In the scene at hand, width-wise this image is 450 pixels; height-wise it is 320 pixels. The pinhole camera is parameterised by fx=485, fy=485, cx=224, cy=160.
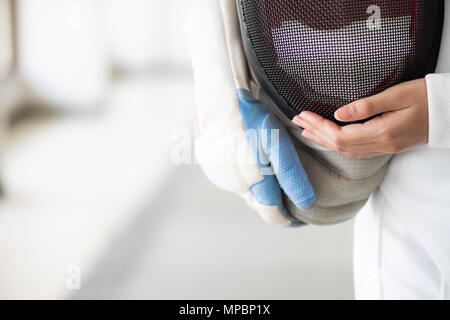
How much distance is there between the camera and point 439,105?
62 centimetres

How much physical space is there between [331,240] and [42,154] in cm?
129

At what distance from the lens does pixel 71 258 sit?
1.49m

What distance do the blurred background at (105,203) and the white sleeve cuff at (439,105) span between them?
49cm

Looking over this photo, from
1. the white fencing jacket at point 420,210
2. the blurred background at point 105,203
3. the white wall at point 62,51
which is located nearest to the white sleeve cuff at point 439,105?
the white fencing jacket at point 420,210

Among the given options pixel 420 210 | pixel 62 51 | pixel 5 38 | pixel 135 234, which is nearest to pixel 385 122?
pixel 420 210

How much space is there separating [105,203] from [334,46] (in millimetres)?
1424

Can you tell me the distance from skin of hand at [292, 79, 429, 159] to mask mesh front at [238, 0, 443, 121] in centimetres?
3

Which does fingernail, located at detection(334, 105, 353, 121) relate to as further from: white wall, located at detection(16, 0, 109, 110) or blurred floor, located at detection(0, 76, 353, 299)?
white wall, located at detection(16, 0, 109, 110)

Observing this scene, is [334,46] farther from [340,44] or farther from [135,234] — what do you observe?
[135,234]

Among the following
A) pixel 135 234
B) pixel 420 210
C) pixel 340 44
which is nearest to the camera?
pixel 340 44

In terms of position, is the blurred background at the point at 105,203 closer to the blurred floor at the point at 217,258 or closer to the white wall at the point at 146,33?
the blurred floor at the point at 217,258

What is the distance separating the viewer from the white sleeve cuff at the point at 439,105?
618 mm

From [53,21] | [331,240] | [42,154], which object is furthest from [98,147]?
[331,240]

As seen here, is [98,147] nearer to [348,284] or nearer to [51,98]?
[51,98]
